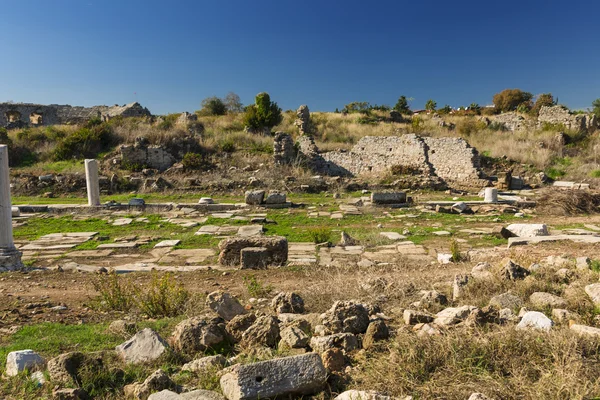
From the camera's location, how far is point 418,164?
847 inches

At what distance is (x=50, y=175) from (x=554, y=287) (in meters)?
20.2

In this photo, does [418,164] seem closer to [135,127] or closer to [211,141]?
[211,141]

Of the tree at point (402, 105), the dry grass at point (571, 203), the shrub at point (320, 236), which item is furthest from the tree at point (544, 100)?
the shrub at point (320, 236)

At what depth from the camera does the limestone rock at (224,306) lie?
441cm

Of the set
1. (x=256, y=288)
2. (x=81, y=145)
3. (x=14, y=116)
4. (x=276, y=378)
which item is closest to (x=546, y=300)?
(x=276, y=378)

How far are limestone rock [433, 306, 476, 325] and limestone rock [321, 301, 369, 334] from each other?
64cm

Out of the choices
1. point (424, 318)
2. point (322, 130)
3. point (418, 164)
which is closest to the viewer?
point (424, 318)

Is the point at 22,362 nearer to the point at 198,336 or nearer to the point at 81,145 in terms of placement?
the point at 198,336

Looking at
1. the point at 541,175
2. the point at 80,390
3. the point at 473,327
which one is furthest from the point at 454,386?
the point at 541,175

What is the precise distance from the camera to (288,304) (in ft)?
15.4

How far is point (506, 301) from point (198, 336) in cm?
297

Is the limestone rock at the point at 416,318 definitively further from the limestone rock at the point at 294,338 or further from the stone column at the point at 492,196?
the stone column at the point at 492,196

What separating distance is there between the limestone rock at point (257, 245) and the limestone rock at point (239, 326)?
3.28m

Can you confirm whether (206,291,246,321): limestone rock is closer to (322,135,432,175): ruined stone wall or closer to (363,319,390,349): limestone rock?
(363,319,390,349): limestone rock
